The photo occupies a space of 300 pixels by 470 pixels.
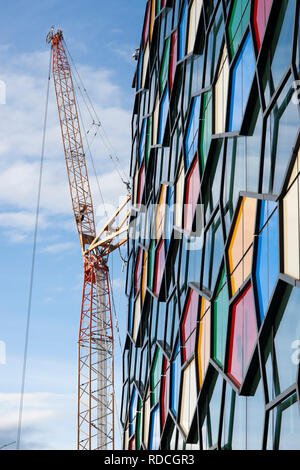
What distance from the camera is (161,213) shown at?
29.7 metres

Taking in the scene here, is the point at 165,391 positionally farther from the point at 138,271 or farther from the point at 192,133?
the point at 138,271

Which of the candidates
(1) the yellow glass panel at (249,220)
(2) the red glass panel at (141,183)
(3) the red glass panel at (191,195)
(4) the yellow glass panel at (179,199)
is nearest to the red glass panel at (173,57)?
(4) the yellow glass panel at (179,199)

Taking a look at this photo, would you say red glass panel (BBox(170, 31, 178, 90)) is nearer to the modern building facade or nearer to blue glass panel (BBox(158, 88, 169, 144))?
the modern building facade

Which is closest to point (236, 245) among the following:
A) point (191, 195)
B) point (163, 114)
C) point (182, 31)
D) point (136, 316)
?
point (191, 195)

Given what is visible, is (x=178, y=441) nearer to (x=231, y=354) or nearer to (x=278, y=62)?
(x=231, y=354)

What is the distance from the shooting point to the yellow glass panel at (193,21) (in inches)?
974

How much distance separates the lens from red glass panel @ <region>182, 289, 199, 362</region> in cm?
2157

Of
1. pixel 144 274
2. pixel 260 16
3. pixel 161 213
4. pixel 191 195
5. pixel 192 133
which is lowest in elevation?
pixel 144 274

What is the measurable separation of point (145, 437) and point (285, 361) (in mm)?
17772

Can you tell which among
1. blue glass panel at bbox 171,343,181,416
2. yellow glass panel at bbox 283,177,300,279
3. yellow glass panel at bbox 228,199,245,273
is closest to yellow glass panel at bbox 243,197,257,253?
yellow glass panel at bbox 228,199,245,273

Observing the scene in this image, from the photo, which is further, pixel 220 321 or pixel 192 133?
pixel 192 133

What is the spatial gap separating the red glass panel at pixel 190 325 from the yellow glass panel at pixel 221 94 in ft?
17.3

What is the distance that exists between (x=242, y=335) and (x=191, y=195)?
872 centimetres

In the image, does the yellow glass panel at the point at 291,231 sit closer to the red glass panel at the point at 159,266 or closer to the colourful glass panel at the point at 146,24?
the red glass panel at the point at 159,266
